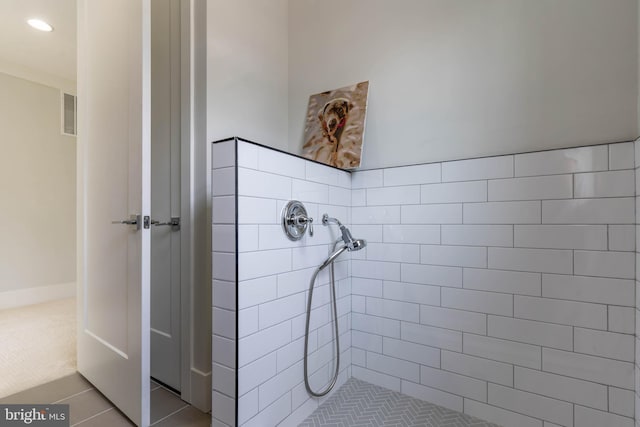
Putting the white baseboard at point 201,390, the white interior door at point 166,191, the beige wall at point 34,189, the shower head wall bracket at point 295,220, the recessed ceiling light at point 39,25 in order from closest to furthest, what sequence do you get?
the shower head wall bracket at point 295,220 < the white baseboard at point 201,390 < the white interior door at point 166,191 < the recessed ceiling light at point 39,25 < the beige wall at point 34,189

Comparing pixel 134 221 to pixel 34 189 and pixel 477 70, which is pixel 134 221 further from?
pixel 34 189

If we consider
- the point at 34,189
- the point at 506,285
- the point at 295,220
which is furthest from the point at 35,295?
the point at 506,285

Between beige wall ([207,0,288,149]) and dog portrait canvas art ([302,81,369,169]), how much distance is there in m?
0.24

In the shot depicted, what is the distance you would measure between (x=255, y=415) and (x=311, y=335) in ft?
1.32

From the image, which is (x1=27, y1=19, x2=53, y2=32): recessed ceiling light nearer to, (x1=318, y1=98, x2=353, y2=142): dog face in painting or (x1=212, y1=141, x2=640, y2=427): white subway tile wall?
(x1=318, y1=98, x2=353, y2=142): dog face in painting

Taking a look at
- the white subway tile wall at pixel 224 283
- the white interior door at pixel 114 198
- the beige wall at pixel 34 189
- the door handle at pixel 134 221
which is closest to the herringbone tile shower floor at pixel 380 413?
the white subway tile wall at pixel 224 283

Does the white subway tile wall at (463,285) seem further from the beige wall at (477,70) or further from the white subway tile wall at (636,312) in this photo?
the beige wall at (477,70)

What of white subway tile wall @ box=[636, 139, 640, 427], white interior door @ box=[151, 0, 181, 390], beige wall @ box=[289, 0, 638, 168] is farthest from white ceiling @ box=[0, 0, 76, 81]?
white subway tile wall @ box=[636, 139, 640, 427]

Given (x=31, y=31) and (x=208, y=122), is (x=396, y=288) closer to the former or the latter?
(x=208, y=122)

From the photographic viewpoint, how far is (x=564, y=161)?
3.92 feet

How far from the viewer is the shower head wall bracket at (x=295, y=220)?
4.09 feet

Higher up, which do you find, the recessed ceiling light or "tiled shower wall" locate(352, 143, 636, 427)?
the recessed ceiling light

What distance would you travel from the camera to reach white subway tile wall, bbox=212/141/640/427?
3.60ft

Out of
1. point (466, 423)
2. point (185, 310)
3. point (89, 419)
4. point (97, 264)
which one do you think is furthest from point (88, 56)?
point (466, 423)
